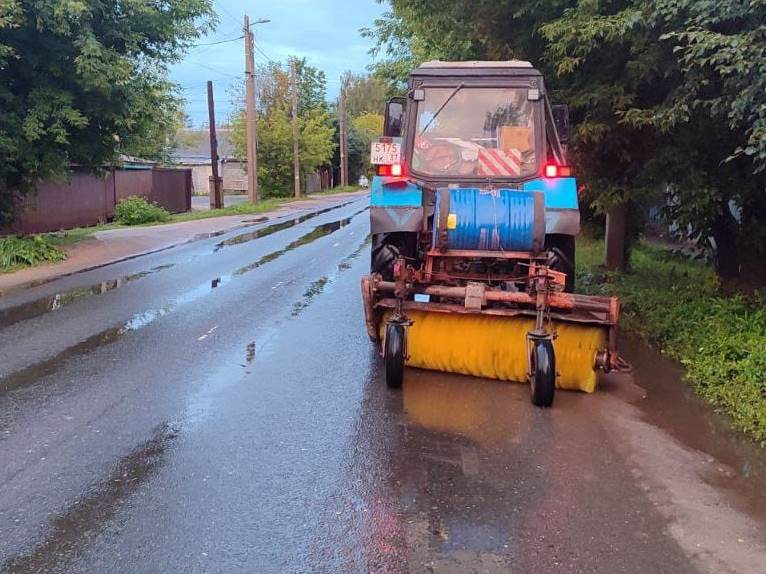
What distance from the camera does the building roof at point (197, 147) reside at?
2623 inches

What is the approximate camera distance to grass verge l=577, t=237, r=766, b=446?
20.7ft

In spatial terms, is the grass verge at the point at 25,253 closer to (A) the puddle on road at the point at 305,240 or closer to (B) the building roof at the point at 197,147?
(A) the puddle on road at the point at 305,240

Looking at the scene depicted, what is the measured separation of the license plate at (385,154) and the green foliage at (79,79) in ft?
27.9

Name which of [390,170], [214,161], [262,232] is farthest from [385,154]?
[214,161]

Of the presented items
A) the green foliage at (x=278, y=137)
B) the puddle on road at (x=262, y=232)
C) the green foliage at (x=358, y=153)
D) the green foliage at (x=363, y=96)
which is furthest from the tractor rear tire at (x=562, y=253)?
the green foliage at (x=363, y=96)

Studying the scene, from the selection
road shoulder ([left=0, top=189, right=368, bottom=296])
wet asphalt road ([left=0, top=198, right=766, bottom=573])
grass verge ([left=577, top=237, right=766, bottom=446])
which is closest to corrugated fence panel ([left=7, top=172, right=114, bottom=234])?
road shoulder ([left=0, top=189, right=368, bottom=296])

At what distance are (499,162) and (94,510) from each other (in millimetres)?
5098

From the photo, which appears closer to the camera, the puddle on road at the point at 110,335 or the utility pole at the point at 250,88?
the puddle on road at the point at 110,335

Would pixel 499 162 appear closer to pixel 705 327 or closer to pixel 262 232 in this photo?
pixel 705 327

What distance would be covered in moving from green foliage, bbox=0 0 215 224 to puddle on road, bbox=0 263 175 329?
3403 millimetres

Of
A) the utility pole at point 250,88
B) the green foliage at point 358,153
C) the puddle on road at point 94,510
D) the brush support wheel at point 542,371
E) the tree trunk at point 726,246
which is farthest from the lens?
the green foliage at point 358,153

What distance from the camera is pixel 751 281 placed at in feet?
30.4

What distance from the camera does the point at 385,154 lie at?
24.6 ft

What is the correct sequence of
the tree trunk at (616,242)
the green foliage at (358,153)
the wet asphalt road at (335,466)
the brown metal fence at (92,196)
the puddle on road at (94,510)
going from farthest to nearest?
1. the green foliage at (358,153)
2. the brown metal fence at (92,196)
3. the tree trunk at (616,242)
4. the wet asphalt road at (335,466)
5. the puddle on road at (94,510)
